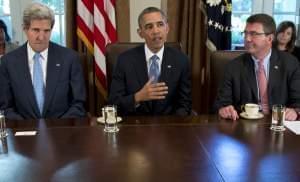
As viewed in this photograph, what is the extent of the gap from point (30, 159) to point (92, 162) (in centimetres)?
24

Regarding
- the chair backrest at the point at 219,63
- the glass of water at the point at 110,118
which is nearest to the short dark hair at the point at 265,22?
the chair backrest at the point at 219,63

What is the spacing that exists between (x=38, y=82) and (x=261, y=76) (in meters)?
1.37

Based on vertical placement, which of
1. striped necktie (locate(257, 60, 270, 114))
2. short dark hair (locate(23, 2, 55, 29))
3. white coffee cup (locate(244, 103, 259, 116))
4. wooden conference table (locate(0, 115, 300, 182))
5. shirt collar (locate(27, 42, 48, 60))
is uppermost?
short dark hair (locate(23, 2, 55, 29))

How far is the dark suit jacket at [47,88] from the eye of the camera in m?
2.24

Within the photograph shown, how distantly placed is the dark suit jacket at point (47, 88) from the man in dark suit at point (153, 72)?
0.27 meters

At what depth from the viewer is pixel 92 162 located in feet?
4.53

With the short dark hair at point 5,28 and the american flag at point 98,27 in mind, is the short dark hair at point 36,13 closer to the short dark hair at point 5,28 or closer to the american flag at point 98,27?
the american flag at point 98,27

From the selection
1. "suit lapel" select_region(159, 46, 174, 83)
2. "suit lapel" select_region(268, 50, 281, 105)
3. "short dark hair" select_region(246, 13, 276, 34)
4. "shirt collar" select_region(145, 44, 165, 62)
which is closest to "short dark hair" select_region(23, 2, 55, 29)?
"shirt collar" select_region(145, 44, 165, 62)

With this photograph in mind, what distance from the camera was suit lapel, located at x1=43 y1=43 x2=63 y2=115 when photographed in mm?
2252

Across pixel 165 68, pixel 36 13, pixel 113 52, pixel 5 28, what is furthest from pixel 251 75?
pixel 5 28

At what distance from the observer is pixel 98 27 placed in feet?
10.3

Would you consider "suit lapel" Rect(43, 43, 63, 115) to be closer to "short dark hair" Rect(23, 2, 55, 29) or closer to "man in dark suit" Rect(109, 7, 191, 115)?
"short dark hair" Rect(23, 2, 55, 29)

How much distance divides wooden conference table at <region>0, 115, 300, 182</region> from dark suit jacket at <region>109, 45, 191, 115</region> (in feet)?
1.81

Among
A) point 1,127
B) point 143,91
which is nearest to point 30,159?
point 1,127
